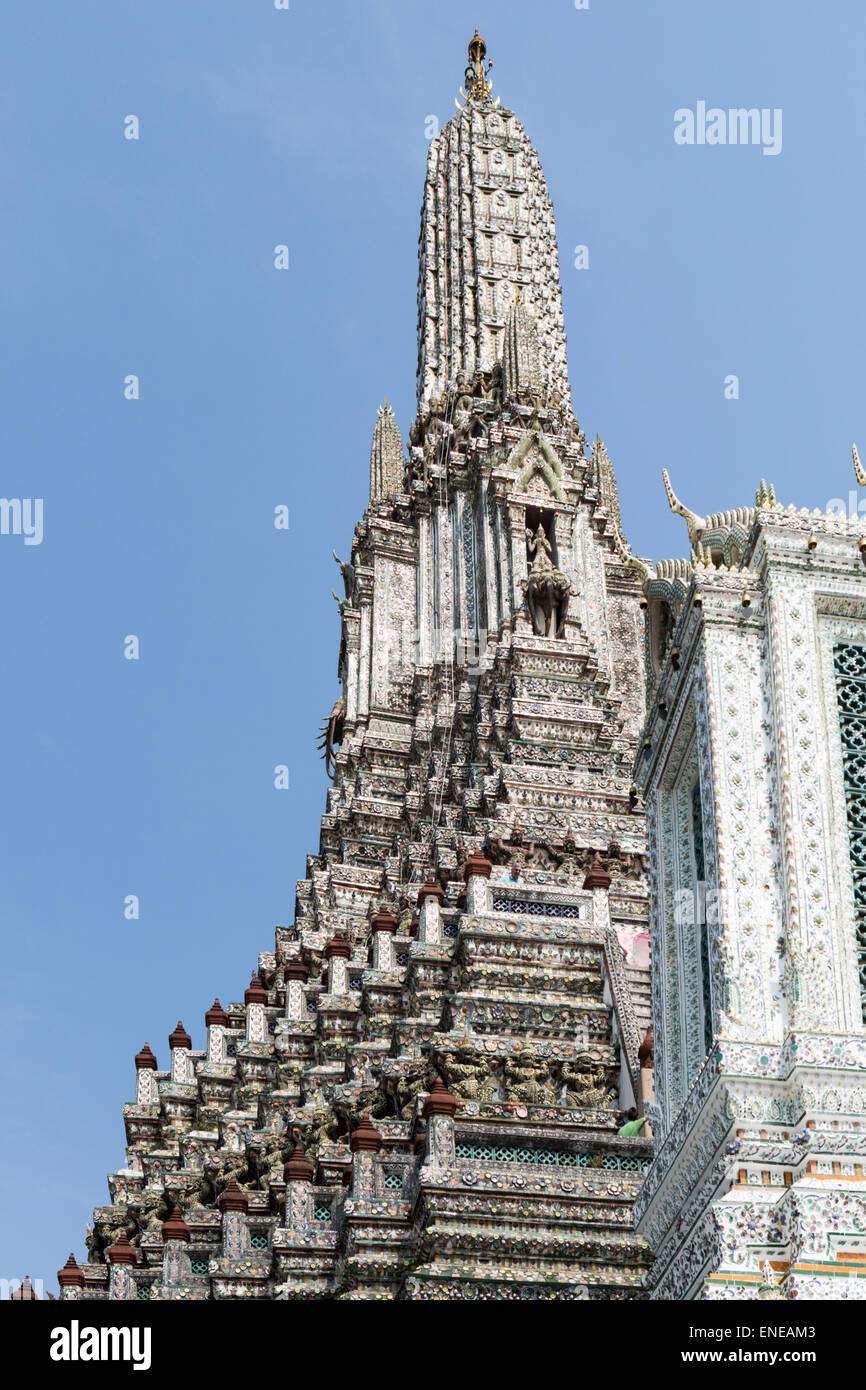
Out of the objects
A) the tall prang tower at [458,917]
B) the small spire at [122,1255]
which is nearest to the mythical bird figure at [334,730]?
the tall prang tower at [458,917]

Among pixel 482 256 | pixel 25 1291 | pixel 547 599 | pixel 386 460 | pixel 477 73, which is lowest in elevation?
pixel 25 1291

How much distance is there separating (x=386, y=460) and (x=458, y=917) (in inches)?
1022

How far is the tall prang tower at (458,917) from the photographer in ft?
63.0

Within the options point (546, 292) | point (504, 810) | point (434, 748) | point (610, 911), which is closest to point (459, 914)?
point (610, 911)

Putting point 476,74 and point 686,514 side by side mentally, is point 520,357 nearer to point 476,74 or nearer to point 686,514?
point 476,74

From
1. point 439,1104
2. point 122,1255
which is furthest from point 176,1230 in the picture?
point 439,1104

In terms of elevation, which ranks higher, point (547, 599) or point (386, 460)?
point (386, 460)

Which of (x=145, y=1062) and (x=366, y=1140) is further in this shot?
(x=145, y=1062)

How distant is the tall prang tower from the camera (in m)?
19.2

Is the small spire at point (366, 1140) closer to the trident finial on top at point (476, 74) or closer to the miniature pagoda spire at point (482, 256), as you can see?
the miniature pagoda spire at point (482, 256)

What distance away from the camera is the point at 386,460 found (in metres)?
48.8

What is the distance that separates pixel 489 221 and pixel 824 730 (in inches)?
1516

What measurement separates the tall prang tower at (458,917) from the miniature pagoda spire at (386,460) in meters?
0.11
